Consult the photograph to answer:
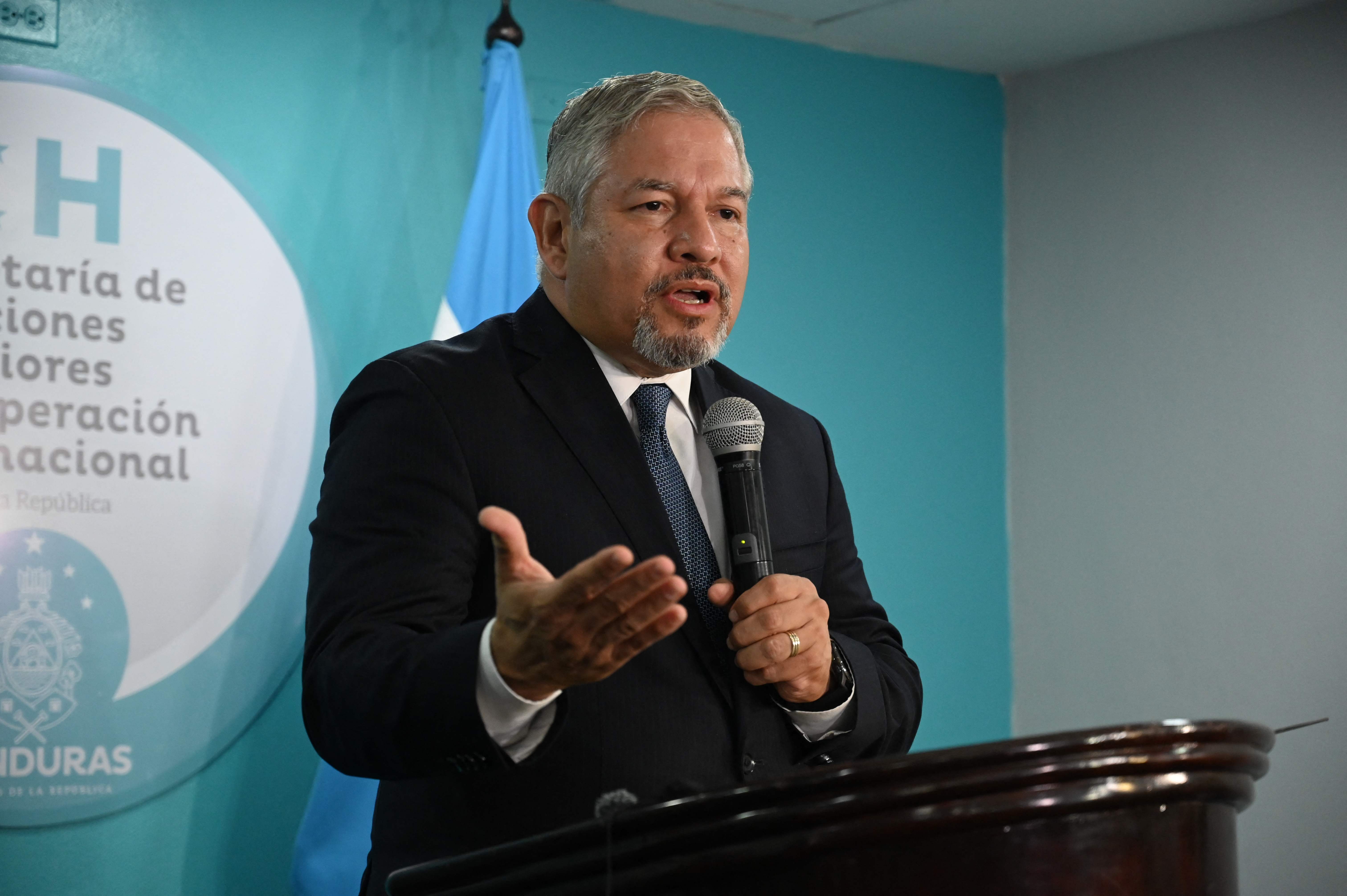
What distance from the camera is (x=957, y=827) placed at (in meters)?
0.97

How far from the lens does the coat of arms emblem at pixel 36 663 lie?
8.79 ft

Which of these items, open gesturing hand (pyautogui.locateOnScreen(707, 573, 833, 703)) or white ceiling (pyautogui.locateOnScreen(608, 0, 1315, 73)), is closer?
A: open gesturing hand (pyautogui.locateOnScreen(707, 573, 833, 703))

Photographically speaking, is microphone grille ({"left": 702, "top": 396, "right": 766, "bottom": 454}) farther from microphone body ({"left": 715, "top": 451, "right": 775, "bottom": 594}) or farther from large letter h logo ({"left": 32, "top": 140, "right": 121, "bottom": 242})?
large letter h logo ({"left": 32, "top": 140, "right": 121, "bottom": 242})

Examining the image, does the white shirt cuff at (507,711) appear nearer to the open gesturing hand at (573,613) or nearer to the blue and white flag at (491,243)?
the open gesturing hand at (573,613)

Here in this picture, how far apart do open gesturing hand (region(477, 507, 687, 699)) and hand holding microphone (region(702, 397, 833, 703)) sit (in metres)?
0.35

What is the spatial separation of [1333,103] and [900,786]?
336 centimetres

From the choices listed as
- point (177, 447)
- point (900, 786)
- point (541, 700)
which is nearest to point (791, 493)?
point (541, 700)

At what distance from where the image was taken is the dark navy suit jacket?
146 cm

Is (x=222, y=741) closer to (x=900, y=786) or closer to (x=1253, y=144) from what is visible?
(x=900, y=786)

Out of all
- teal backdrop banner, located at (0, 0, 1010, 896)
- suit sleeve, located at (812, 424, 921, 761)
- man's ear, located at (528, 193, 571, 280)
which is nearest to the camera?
suit sleeve, located at (812, 424, 921, 761)

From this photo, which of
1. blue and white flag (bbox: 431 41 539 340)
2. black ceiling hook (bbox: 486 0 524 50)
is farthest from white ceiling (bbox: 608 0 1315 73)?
blue and white flag (bbox: 431 41 539 340)

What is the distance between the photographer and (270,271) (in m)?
3.08

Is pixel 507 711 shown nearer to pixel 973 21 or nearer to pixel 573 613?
pixel 573 613

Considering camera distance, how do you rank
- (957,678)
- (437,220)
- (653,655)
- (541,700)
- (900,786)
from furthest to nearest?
(957,678) → (437,220) → (653,655) → (541,700) → (900,786)
